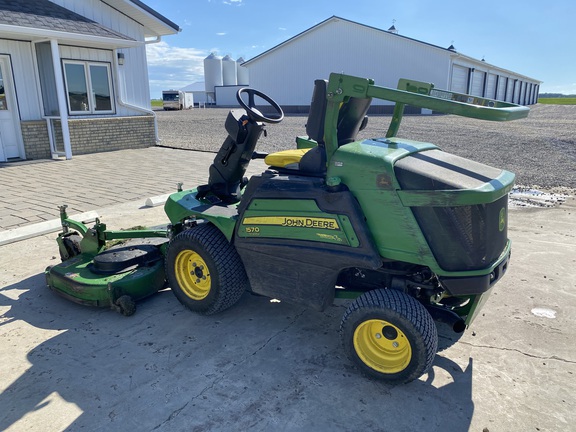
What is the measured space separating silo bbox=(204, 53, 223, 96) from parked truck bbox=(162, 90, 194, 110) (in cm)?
1197

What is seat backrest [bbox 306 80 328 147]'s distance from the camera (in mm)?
3207

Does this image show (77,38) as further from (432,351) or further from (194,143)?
(432,351)

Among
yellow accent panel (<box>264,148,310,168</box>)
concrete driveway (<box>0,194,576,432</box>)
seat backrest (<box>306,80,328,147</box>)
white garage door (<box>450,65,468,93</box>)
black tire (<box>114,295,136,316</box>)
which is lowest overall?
concrete driveway (<box>0,194,576,432</box>)

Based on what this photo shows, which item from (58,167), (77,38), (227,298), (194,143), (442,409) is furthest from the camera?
(194,143)

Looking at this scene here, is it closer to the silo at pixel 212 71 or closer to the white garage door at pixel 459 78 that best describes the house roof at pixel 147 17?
the white garage door at pixel 459 78

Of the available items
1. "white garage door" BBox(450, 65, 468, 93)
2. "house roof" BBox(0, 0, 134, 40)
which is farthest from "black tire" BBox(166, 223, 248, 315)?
"white garage door" BBox(450, 65, 468, 93)

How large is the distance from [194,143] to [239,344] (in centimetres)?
1238

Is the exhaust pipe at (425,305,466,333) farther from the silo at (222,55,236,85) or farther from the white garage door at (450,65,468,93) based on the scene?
the silo at (222,55,236,85)

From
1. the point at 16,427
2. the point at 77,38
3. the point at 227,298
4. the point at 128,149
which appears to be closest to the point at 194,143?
the point at 128,149

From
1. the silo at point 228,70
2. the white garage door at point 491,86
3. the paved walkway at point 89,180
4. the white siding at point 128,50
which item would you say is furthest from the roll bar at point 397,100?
the silo at point 228,70

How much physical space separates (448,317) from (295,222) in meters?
1.18

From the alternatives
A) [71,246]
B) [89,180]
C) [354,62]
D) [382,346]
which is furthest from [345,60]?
[382,346]

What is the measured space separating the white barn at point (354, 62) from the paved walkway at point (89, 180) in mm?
24552

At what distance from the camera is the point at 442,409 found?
2.57 meters
